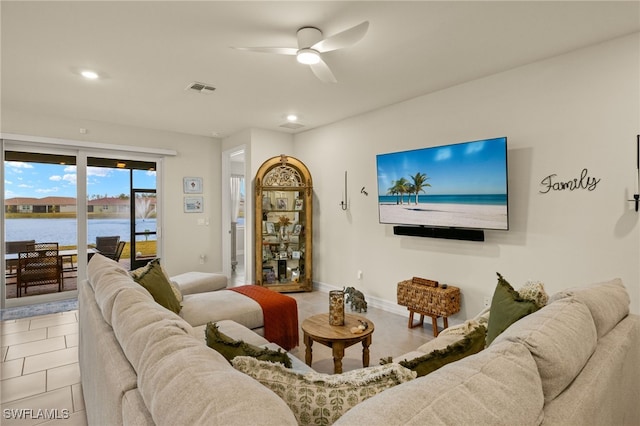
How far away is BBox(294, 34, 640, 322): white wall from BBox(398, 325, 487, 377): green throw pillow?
2.09 m

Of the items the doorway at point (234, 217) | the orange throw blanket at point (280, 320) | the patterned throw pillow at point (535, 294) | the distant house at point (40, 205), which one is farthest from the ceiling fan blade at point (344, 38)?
the distant house at point (40, 205)

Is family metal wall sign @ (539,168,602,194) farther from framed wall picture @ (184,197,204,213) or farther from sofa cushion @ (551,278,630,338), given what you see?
framed wall picture @ (184,197,204,213)

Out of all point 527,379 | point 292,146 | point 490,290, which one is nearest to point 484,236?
point 490,290

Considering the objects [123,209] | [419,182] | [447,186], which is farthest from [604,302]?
[123,209]

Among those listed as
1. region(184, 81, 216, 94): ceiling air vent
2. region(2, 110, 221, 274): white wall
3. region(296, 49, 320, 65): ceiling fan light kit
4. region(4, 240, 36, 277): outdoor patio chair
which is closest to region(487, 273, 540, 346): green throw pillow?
region(296, 49, 320, 65): ceiling fan light kit

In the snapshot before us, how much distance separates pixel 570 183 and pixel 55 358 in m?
4.66

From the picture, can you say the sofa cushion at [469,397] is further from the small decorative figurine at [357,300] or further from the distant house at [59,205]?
the distant house at [59,205]

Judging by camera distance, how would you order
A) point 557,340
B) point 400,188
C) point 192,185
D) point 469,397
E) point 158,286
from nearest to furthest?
point 469,397, point 557,340, point 158,286, point 400,188, point 192,185

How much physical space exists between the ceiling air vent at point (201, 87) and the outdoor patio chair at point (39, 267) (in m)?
3.20

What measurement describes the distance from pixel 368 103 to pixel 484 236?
203 cm

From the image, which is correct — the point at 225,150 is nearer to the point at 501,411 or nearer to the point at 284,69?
the point at 284,69

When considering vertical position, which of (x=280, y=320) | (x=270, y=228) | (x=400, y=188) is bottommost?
(x=280, y=320)

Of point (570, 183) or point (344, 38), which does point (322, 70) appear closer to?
point (344, 38)

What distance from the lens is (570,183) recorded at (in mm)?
2754
